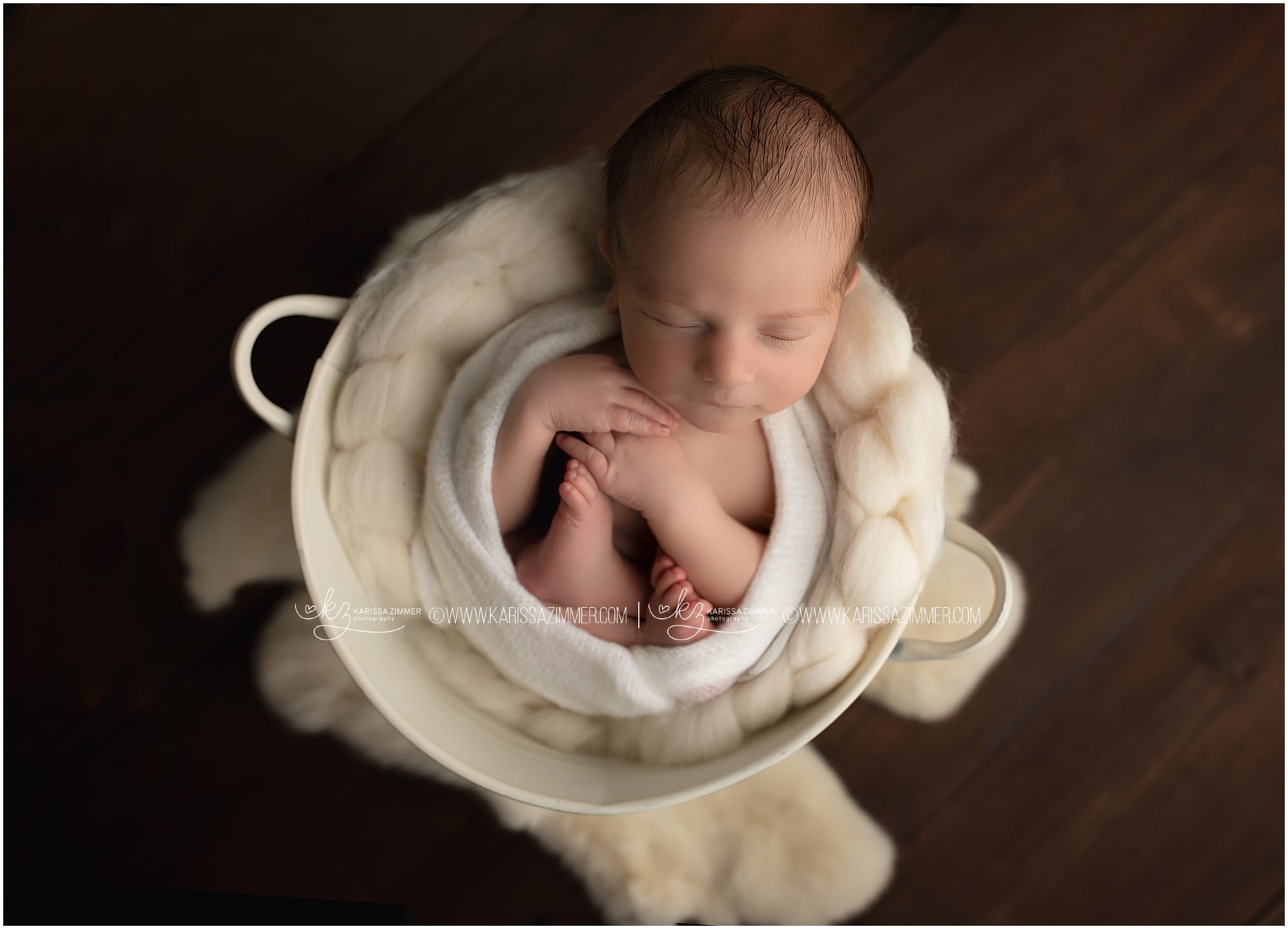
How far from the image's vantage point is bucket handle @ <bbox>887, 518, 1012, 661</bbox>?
2.55 feet

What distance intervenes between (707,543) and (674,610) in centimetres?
8

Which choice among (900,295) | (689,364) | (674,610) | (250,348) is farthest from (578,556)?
(900,295)

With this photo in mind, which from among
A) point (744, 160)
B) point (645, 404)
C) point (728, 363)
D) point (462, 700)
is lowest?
point (462, 700)

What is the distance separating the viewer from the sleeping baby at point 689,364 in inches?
27.3

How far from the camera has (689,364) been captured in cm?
75

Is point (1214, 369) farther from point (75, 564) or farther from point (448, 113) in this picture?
point (75, 564)

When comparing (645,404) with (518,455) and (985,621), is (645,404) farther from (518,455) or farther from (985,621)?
(985,621)

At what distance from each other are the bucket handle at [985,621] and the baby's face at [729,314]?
0.72 feet

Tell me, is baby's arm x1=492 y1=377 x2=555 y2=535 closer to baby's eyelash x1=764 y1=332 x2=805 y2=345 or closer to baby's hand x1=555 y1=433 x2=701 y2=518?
baby's hand x1=555 y1=433 x2=701 y2=518

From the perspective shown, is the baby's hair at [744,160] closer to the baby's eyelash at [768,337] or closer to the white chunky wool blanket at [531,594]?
the baby's eyelash at [768,337]

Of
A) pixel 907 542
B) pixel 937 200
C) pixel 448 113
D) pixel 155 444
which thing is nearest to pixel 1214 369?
pixel 937 200

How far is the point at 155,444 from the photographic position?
1.17 metres

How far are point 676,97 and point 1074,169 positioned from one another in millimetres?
797

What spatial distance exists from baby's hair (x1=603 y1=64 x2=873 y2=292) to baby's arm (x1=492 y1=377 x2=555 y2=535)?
0.19m
